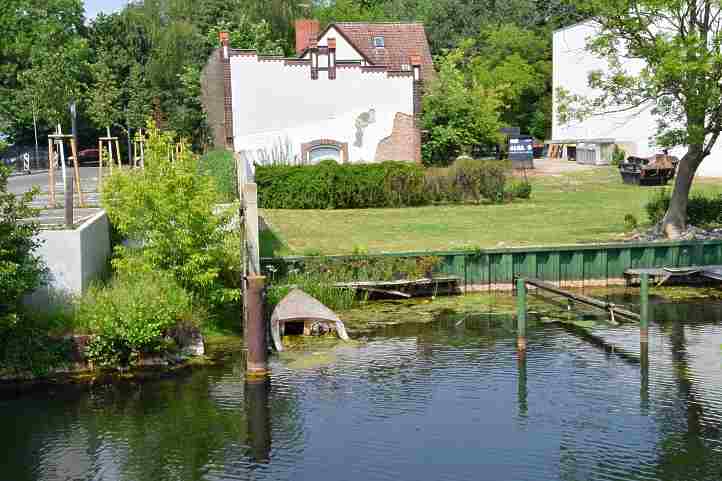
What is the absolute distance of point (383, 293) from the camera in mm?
23516

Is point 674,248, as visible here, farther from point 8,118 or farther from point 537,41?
point 8,118

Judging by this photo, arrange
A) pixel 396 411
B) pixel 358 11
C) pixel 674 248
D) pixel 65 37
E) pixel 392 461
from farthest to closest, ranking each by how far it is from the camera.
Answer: pixel 358 11 < pixel 65 37 < pixel 674 248 < pixel 396 411 < pixel 392 461

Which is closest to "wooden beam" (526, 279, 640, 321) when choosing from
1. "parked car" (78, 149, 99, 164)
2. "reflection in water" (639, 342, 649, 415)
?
"reflection in water" (639, 342, 649, 415)

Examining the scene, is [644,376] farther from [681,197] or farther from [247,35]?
[247,35]

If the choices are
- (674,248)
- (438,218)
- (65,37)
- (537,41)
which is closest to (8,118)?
(65,37)

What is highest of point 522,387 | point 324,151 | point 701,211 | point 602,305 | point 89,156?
point 89,156

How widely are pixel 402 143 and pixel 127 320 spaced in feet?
87.3

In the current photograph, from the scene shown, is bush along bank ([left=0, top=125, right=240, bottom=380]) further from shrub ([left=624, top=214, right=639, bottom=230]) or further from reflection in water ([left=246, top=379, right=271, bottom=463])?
shrub ([left=624, top=214, right=639, bottom=230])

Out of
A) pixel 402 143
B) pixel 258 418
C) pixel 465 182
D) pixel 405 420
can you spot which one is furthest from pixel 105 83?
pixel 405 420

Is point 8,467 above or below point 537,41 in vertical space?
below

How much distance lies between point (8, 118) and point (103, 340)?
2181 inches

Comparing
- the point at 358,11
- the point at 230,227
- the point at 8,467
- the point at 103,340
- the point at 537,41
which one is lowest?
the point at 8,467

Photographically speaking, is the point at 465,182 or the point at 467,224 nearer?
the point at 467,224

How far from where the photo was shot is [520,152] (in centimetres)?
4912
